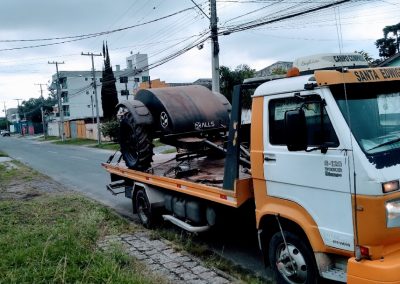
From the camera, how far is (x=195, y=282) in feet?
18.0

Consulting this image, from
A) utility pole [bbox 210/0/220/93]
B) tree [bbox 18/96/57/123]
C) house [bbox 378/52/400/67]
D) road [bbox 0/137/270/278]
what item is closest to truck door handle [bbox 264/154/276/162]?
road [bbox 0/137/270/278]

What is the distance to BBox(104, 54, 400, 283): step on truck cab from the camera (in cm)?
391

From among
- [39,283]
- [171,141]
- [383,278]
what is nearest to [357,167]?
[383,278]

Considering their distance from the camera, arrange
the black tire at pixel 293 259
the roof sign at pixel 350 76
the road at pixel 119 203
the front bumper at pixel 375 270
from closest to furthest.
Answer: the front bumper at pixel 375 270 < the roof sign at pixel 350 76 < the black tire at pixel 293 259 < the road at pixel 119 203

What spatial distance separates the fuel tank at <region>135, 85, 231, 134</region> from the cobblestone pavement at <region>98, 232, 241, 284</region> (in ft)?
6.76

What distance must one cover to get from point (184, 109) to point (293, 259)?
14.0 ft

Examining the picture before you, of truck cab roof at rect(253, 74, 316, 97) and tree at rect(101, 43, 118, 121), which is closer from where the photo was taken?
truck cab roof at rect(253, 74, 316, 97)

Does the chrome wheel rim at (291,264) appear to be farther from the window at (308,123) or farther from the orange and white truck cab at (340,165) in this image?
the window at (308,123)

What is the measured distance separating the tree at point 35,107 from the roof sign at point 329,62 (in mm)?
96423

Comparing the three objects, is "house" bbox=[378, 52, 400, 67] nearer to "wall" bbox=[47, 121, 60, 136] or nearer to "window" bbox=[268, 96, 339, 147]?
"window" bbox=[268, 96, 339, 147]

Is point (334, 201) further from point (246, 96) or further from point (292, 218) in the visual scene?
point (246, 96)

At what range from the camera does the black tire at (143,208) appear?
8.24 meters

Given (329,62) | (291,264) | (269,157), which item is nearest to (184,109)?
(269,157)

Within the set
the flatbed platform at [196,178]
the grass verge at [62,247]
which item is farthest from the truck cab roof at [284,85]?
the grass verge at [62,247]
